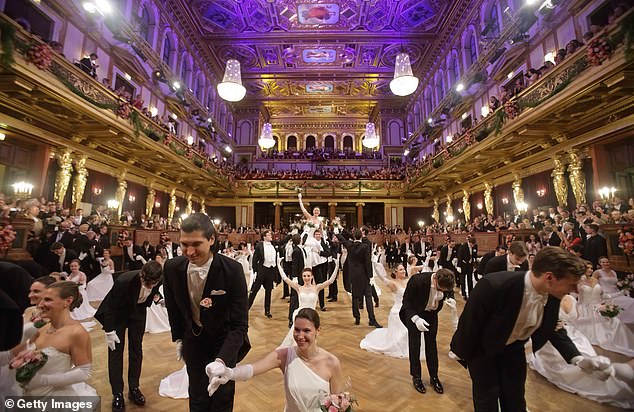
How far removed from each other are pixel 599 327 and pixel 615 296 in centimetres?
88

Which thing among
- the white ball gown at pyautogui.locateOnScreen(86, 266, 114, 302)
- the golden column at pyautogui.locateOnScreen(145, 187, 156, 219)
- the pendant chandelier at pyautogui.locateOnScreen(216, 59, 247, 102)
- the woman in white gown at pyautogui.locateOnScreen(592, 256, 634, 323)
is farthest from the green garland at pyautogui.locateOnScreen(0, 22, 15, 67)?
the woman in white gown at pyautogui.locateOnScreen(592, 256, 634, 323)

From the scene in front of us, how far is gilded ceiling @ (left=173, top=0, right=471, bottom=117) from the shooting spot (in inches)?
600

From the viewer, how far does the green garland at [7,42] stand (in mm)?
5355

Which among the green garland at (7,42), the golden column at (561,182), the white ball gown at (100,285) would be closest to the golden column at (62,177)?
the white ball gown at (100,285)

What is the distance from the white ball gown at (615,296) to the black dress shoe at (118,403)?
664 cm

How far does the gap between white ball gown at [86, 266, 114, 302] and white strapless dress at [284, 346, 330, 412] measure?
22.6 feet

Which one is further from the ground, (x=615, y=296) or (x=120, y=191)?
(x=120, y=191)

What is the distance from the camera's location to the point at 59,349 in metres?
1.90

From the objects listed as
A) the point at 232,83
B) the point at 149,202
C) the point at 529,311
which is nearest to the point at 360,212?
the point at 149,202

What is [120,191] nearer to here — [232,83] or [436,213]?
[232,83]

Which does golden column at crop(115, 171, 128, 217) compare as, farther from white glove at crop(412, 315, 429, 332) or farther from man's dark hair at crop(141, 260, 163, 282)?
white glove at crop(412, 315, 429, 332)

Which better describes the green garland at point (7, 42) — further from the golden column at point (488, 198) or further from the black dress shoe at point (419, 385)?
the golden column at point (488, 198)

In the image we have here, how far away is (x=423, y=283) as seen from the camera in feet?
10.0

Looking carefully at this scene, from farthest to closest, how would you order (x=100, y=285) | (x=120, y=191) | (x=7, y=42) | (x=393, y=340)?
(x=120, y=191)
(x=100, y=285)
(x=7, y=42)
(x=393, y=340)
